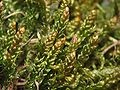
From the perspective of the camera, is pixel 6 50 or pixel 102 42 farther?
pixel 102 42

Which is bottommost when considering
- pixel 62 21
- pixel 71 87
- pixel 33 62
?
pixel 71 87

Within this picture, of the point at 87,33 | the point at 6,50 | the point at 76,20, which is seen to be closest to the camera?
the point at 6,50

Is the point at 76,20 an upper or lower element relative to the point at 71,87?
upper

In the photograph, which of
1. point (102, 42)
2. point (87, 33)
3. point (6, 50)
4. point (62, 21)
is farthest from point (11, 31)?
point (102, 42)

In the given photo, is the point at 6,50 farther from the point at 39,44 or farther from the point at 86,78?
the point at 86,78

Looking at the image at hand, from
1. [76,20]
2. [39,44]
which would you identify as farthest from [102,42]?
[39,44]

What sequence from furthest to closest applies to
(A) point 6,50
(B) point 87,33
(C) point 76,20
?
1. (C) point 76,20
2. (B) point 87,33
3. (A) point 6,50
